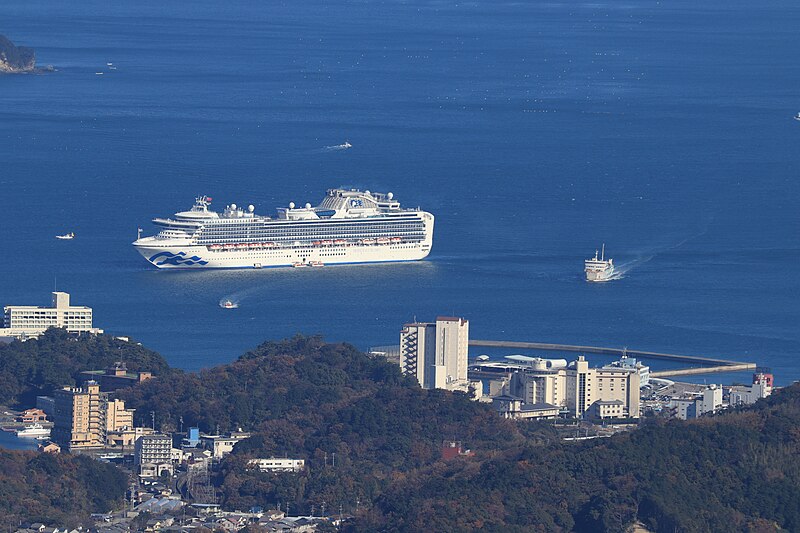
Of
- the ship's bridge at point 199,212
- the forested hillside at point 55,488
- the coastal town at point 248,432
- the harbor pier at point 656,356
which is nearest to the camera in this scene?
the forested hillside at point 55,488

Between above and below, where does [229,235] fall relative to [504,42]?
below

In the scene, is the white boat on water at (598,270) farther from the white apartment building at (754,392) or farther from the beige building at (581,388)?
the white apartment building at (754,392)

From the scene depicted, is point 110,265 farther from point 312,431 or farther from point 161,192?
point 312,431

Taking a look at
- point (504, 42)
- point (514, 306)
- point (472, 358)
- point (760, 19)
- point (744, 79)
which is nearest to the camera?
point (472, 358)

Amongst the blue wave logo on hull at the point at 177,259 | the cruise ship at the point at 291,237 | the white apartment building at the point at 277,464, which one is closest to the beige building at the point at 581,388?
the white apartment building at the point at 277,464

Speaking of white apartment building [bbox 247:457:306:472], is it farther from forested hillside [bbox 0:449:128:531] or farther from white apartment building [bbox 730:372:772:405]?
white apartment building [bbox 730:372:772:405]

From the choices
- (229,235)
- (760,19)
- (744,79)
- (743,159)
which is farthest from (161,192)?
(760,19)

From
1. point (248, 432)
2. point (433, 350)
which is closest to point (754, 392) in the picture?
point (433, 350)
